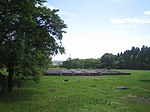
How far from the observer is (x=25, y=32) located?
29.9 m

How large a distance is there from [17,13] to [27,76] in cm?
910

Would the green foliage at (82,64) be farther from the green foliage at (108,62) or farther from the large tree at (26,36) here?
the large tree at (26,36)

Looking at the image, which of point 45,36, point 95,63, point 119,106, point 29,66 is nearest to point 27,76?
point 29,66

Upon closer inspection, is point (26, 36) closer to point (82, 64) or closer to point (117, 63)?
point (117, 63)

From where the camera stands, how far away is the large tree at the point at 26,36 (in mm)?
28422

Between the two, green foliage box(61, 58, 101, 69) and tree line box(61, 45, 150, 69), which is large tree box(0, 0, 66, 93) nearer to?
tree line box(61, 45, 150, 69)

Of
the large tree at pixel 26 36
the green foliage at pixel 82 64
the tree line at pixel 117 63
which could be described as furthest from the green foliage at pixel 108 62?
the large tree at pixel 26 36

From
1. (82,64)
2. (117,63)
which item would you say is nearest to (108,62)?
(117,63)

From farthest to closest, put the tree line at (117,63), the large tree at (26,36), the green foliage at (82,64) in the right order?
the green foliage at (82,64) → the tree line at (117,63) → the large tree at (26,36)

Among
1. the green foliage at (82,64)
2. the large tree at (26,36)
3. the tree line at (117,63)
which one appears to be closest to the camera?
the large tree at (26,36)

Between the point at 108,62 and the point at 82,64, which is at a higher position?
the point at 108,62

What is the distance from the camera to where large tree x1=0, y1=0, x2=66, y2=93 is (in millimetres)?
28422

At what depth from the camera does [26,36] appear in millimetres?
29594

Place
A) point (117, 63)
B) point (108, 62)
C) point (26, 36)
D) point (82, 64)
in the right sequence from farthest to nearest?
point (82, 64) < point (108, 62) < point (117, 63) < point (26, 36)
